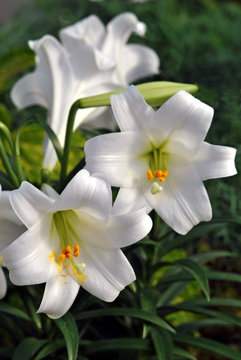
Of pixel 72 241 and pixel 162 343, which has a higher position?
pixel 72 241

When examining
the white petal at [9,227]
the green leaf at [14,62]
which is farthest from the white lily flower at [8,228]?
the green leaf at [14,62]

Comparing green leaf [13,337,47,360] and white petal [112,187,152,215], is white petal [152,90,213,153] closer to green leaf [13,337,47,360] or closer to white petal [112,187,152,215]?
white petal [112,187,152,215]

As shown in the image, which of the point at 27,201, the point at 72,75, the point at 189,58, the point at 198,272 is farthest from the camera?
the point at 189,58

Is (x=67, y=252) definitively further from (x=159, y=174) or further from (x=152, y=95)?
(x=152, y=95)

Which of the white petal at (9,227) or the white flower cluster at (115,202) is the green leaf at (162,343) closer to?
the white flower cluster at (115,202)

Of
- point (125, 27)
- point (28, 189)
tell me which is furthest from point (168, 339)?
point (125, 27)

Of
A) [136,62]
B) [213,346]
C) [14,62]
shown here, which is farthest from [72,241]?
[14,62]
